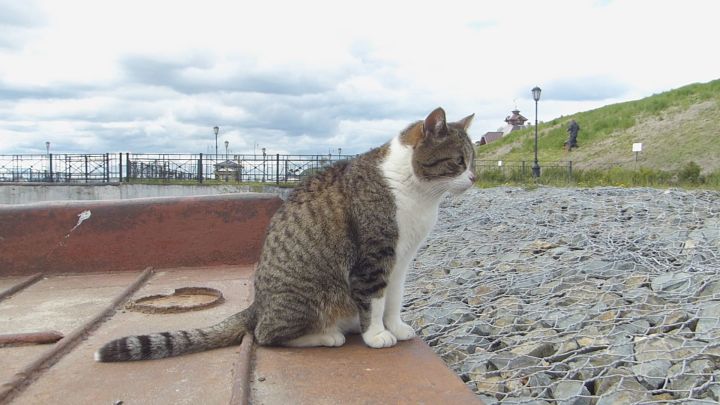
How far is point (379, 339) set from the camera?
2348 mm

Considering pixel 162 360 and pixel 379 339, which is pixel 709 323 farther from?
pixel 162 360

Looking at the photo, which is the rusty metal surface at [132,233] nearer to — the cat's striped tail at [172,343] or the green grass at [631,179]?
the cat's striped tail at [172,343]

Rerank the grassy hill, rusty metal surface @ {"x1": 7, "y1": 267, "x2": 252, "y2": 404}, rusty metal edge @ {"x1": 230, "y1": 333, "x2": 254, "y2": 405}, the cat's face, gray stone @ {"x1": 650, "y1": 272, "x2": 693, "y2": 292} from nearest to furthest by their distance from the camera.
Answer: rusty metal edge @ {"x1": 230, "y1": 333, "x2": 254, "y2": 405} → rusty metal surface @ {"x1": 7, "y1": 267, "x2": 252, "y2": 404} → the cat's face → gray stone @ {"x1": 650, "y1": 272, "x2": 693, "y2": 292} → the grassy hill

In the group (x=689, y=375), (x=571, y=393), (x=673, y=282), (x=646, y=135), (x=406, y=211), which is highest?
(x=646, y=135)

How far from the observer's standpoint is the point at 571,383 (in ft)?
8.08

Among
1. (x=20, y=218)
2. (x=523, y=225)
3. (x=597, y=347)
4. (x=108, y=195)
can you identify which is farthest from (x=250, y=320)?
(x=108, y=195)

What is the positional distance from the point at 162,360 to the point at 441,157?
1518 mm

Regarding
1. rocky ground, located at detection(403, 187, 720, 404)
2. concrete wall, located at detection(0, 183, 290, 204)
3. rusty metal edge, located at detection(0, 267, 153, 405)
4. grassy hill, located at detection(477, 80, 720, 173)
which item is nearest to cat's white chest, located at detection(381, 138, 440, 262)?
rocky ground, located at detection(403, 187, 720, 404)

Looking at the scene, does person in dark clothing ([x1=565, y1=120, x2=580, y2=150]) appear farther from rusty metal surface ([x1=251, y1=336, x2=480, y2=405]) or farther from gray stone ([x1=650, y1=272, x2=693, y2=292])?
rusty metal surface ([x1=251, y1=336, x2=480, y2=405])

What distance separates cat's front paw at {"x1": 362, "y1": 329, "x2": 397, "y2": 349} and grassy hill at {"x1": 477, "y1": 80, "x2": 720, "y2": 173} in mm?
18950

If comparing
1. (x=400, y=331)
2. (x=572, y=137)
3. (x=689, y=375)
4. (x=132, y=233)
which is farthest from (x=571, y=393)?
(x=572, y=137)

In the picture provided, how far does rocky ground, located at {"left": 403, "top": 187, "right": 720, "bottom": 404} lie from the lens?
2453 mm

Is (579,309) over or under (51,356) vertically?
under

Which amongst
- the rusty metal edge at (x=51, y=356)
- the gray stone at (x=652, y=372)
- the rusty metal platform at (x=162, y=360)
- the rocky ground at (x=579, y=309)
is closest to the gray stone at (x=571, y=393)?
the rocky ground at (x=579, y=309)
